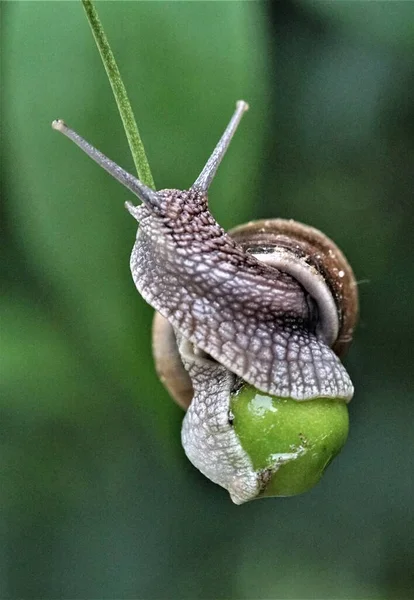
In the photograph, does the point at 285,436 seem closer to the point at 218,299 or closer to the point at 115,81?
the point at 218,299

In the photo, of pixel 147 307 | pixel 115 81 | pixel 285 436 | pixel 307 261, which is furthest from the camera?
pixel 147 307

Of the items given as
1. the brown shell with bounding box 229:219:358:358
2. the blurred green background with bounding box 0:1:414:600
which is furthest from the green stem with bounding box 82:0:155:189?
the blurred green background with bounding box 0:1:414:600

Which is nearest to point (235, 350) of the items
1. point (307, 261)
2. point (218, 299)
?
point (218, 299)

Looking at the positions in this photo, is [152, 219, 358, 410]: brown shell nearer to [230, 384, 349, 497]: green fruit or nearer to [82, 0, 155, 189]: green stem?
[230, 384, 349, 497]: green fruit

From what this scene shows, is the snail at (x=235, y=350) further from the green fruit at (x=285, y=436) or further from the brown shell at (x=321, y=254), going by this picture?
the brown shell at (x=321, y=254)

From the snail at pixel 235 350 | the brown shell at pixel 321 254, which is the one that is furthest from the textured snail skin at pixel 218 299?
the brown shell at pixel 321 254
